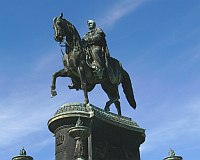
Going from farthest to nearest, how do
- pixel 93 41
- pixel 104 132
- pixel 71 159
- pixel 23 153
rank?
pixel 23 153 < pixel 93 41 < pixel 104 132 < pixel 71 159

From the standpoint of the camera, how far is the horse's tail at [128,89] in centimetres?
2269

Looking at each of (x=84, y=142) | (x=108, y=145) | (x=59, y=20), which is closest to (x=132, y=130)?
(x=108, y=145)

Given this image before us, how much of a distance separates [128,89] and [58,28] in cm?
444

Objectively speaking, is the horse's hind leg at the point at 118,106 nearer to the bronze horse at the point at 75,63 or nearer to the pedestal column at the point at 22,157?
the bronze horse at the point at 75,63

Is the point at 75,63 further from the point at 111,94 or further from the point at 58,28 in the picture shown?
the point at 111,94

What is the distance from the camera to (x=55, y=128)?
1969 centimetres

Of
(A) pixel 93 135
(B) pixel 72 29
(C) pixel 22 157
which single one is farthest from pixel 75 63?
(C) pixel 22 157

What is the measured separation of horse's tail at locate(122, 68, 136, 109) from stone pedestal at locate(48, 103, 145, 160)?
1963 millimetres

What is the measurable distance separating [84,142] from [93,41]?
4.61 meters

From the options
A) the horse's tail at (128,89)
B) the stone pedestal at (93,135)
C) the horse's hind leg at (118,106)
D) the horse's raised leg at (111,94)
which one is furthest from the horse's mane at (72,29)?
the horse's hind leg at (118,106)

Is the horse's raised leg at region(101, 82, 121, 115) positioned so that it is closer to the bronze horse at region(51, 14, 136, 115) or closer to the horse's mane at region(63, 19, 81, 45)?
the bronze horse at region(51, 14, 136, 115)

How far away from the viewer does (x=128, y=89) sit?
74.9 feet

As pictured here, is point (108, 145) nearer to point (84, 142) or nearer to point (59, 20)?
point (84, 142)

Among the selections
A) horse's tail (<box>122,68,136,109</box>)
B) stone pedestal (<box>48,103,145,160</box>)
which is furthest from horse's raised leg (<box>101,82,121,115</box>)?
stone pedestal (<box>48,103,145,160</box>)
